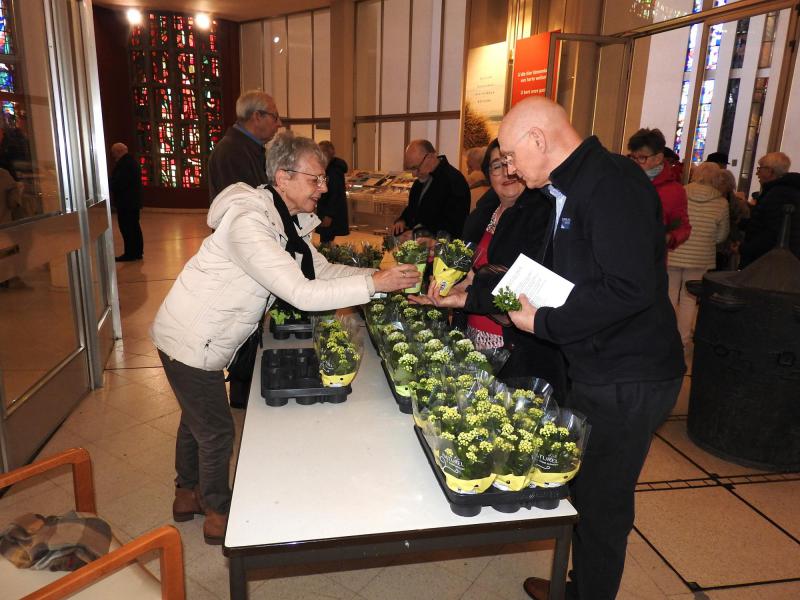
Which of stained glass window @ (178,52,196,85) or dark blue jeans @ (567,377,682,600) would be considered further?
stained glass window @ (178,52,196,85)

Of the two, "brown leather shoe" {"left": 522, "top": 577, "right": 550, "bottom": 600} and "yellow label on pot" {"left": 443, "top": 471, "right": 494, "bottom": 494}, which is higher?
"yellow label on pot" {"left": 443, "top": 471, "right": 494, "bottom": 494}

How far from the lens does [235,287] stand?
199 cm

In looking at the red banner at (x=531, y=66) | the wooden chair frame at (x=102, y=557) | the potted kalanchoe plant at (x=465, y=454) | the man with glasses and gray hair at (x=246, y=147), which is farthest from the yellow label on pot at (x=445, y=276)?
the red banner at (x=531, y=66)

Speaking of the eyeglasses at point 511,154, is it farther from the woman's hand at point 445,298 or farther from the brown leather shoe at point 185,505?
the brown leather shoe at point 185,505

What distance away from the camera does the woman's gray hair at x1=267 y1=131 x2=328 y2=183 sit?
2047mm

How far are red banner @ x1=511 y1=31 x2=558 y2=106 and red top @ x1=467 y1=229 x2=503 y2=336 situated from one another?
481 centimetres

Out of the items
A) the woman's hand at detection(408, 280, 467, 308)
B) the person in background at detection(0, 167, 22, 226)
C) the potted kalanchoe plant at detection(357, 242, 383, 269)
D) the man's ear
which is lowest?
the potted kalanchoe plant at detection(357, 242, 383, 269)

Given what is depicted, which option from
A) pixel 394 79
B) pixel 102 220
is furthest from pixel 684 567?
pixel 394 79

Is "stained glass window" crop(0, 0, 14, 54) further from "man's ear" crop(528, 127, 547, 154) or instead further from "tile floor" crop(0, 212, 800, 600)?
"man's ear" crop(528, 127, 547, 154)

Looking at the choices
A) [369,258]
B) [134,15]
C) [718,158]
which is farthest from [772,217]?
[134,15]

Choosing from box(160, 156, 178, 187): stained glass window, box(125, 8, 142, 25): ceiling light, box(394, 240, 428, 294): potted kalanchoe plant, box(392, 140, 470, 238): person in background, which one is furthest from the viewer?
box(160, 156, 178, 187): stained glass window

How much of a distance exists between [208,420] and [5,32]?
2.48 metres

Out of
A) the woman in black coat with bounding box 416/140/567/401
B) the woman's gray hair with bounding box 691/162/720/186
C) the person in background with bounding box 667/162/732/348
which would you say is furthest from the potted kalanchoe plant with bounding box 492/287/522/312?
the woman's gray hair with bounding box 691/162/720/186

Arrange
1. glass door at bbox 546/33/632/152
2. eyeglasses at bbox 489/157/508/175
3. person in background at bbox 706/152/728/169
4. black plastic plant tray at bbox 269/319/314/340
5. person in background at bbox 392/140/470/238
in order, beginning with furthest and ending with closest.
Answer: glass door at bbox 546/33/632/152 → person in background at bbox 706/152/728/169 → person in background at bbox 392/140/470/238 → black plastic plant tray at bbox 269/319/314/340 → eyeglasses at bbox 489/157/508/175
